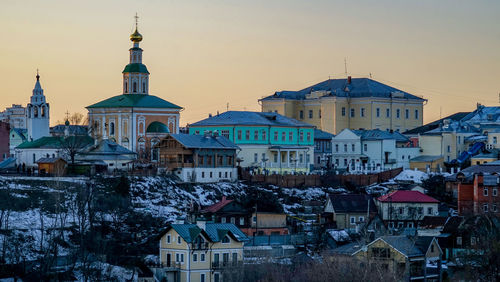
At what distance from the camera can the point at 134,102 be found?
306 feet

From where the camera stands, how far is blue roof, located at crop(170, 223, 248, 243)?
212 ft

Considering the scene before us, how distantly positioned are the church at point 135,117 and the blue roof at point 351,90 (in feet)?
62.3

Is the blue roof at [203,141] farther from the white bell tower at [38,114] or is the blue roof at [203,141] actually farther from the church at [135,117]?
the white bell tower at [38,114]

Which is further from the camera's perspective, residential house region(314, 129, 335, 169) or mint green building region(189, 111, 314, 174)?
residential house region(314, 129, 335, 169)

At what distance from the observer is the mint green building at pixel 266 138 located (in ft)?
Result: 313

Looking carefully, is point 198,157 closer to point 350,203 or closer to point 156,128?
point 156,128

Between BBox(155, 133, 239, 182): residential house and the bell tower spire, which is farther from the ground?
the bell tower spire

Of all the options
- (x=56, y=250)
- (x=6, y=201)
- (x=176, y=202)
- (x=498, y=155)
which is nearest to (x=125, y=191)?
(x=176, y=202)

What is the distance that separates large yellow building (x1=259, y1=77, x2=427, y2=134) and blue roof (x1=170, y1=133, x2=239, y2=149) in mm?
21925

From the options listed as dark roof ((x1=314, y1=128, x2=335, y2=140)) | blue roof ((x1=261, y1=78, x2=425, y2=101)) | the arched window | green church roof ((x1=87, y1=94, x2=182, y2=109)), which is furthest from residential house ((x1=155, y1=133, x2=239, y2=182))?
blue roof ((x1=261, y1=78, x2=425, y2=101))

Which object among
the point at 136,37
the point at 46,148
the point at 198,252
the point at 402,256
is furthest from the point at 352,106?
the point at 198,252

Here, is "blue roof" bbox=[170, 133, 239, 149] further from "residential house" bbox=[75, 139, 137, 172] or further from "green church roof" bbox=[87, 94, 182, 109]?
"green church roof" bbox=[87, 94, 182, 109]

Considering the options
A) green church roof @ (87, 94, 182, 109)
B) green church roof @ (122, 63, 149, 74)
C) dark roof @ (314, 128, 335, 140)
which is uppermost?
green church roof @ (122, 63, 149, 74)

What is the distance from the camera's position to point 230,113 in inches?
3907
